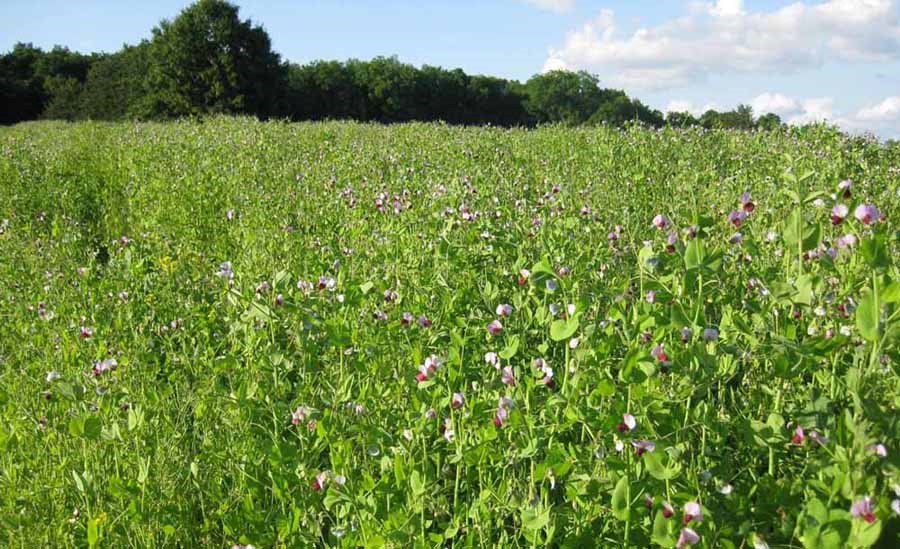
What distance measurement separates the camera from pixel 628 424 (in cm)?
180

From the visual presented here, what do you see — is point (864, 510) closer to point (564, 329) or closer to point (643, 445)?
point (643, 445)

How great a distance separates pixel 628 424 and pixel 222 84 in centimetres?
4046

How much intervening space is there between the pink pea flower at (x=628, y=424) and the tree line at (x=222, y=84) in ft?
73.4

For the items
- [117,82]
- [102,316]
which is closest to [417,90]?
[117,82]

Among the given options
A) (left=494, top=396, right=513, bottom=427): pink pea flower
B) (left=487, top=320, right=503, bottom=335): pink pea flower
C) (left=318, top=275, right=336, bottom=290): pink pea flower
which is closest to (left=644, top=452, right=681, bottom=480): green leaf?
(left=494, top=396, right=513, bottom=427): pink pea flower

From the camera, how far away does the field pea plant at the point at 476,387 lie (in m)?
1.80

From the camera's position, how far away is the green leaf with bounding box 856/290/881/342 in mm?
1524

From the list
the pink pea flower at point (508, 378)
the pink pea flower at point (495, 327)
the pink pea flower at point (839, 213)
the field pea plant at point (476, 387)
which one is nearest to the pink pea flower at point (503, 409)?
the field pea plant at point (476, 387)

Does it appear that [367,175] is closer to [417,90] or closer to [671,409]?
[671,409]

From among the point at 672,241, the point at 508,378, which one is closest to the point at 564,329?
the point at 508,378

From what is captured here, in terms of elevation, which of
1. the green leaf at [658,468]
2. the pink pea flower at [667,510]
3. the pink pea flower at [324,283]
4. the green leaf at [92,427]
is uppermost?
the pink pea flower at [324,283]

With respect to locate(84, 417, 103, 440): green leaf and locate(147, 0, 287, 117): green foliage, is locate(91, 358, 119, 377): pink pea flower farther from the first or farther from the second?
locate(147, 0, 287, 117): green foliage

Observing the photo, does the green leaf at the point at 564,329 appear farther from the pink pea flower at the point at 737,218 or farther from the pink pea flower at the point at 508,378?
the pink pea flower at the point at 737,218

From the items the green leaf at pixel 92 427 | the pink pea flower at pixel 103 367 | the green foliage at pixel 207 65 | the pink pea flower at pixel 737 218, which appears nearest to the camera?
the green leaf at pixel 92 427
